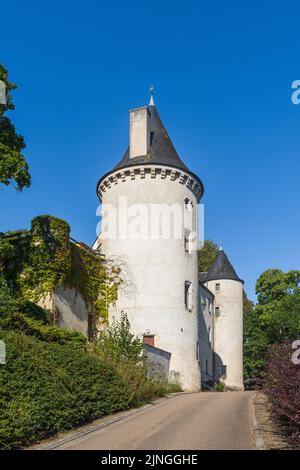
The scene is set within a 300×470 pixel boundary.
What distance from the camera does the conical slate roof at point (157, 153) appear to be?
3058 cm

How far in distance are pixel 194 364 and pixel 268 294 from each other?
1795cm

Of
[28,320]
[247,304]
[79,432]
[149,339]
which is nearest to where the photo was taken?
[79,432]

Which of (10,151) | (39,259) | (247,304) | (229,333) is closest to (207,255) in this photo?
(247,304)

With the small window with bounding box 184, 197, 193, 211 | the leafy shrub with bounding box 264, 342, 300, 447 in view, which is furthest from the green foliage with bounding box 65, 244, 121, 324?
the leafy shrub with bounding box 264, 342, 300, 447

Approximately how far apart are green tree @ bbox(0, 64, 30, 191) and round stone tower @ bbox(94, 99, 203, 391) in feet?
38.4

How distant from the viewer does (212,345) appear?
40844 mm

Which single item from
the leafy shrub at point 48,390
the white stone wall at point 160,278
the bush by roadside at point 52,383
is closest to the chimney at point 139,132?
the white stone wall at point 160,278

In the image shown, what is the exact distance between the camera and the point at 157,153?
31359 millimetres

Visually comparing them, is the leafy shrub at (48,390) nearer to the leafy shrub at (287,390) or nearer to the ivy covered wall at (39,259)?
the leafy shrub at (287,390)

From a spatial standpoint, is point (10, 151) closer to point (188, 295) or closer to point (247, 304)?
point (188, 295)

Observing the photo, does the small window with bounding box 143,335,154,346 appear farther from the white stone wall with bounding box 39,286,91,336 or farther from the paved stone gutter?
the paved stone gutter

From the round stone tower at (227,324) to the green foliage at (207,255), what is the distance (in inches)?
416

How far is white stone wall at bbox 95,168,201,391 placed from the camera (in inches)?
1144

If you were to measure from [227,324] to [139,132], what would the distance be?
1808cm
